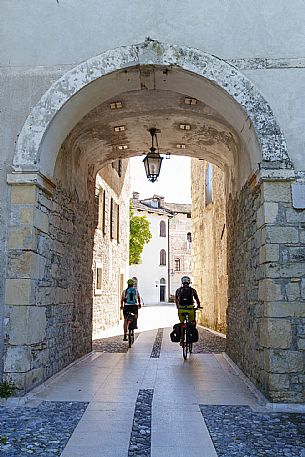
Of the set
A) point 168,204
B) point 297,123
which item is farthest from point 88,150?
point 168,204

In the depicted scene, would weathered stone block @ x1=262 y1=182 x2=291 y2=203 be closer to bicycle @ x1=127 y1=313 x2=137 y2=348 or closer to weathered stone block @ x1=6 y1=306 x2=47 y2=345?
weathered stone block @ x1=6 y1=306 x2=47 y2=345

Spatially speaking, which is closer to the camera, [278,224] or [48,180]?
[278,224]

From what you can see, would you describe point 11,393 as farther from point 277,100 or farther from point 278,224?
point 277,100

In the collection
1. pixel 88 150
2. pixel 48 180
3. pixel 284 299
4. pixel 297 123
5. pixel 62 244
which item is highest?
pixel 88 150

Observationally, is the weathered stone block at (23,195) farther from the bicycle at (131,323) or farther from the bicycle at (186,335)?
the bicycle at (131,323)

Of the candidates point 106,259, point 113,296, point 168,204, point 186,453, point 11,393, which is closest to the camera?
point 186,453

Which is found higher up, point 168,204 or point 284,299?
point 168,204

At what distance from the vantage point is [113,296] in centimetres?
1468

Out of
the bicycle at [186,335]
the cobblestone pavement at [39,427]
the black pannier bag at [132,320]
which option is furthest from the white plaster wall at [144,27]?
the black pannier bag at [132,320]

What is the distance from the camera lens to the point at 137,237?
30922 mm

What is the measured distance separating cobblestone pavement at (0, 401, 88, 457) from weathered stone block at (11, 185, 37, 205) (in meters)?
2.12

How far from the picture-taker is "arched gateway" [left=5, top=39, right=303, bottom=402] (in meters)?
4.89

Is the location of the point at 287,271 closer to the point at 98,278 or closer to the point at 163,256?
the point at 98,278

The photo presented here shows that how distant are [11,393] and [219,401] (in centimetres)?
215
